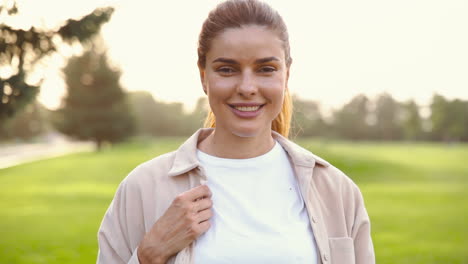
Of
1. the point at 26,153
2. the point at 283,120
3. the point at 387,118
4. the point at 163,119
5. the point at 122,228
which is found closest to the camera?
the point at 122,228

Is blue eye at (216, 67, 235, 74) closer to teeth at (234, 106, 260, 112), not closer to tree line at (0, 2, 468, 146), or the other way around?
teeth at (234, 106, 260, 112)

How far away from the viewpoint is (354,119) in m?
45.1

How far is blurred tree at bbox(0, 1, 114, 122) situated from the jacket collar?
142 inches

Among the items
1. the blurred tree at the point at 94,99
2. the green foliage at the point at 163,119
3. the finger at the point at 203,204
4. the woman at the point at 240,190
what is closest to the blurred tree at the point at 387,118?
the green foliage at the point at 163,119

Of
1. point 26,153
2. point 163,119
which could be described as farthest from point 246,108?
point 163,119

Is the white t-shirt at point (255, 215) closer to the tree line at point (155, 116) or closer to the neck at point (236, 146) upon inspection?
the neck at point (236, 146)

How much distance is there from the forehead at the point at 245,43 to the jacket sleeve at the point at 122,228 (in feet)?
2.56

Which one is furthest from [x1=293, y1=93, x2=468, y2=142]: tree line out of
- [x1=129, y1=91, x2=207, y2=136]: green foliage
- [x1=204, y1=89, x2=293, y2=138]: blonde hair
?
[x1=204, y1=89, x2=293, y2=138]: blonde hair

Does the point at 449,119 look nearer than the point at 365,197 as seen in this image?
No

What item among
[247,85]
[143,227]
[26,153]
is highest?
[247,85]

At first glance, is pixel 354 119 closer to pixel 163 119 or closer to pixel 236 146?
pixel 163 119

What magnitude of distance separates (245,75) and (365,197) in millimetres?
18862

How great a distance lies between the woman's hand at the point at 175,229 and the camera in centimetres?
234

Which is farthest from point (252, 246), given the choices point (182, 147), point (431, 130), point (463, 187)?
point (431, 130)
